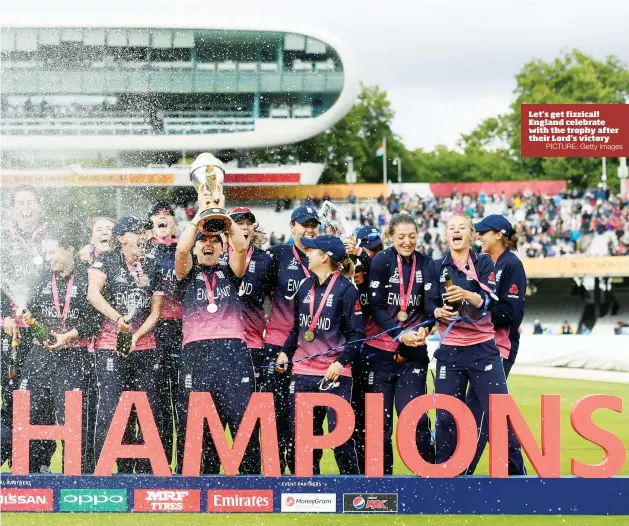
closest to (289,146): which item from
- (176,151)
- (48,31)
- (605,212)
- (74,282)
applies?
(176,151)

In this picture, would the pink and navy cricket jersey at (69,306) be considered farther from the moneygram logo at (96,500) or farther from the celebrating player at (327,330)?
the celebrating player at (327,330)

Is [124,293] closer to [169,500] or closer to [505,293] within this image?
[169,500]

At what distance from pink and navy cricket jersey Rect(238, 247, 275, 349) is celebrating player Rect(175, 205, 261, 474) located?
0.33m

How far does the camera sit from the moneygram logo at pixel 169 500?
20.9 feet

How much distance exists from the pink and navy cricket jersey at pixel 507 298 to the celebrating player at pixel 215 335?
1.70m

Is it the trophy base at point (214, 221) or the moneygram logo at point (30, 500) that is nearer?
the trophy base at point (214, 221)

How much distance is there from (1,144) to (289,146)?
12.5 meters

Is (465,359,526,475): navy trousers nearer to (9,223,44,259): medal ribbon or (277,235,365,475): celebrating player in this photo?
(277,235,365,475): celebrating player

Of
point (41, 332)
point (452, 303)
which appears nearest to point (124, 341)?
point (41, 332)


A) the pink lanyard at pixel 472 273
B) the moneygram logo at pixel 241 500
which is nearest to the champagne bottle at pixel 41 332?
the moneygram logo at pixel 241 500

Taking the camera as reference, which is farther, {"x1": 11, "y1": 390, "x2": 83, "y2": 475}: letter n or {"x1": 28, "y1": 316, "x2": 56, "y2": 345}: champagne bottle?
{"x1": 28, "y1": 316, "x2": 56, "y2": 345}: champagne bottle

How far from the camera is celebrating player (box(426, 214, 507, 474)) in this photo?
684 cm

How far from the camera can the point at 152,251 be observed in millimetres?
6973
